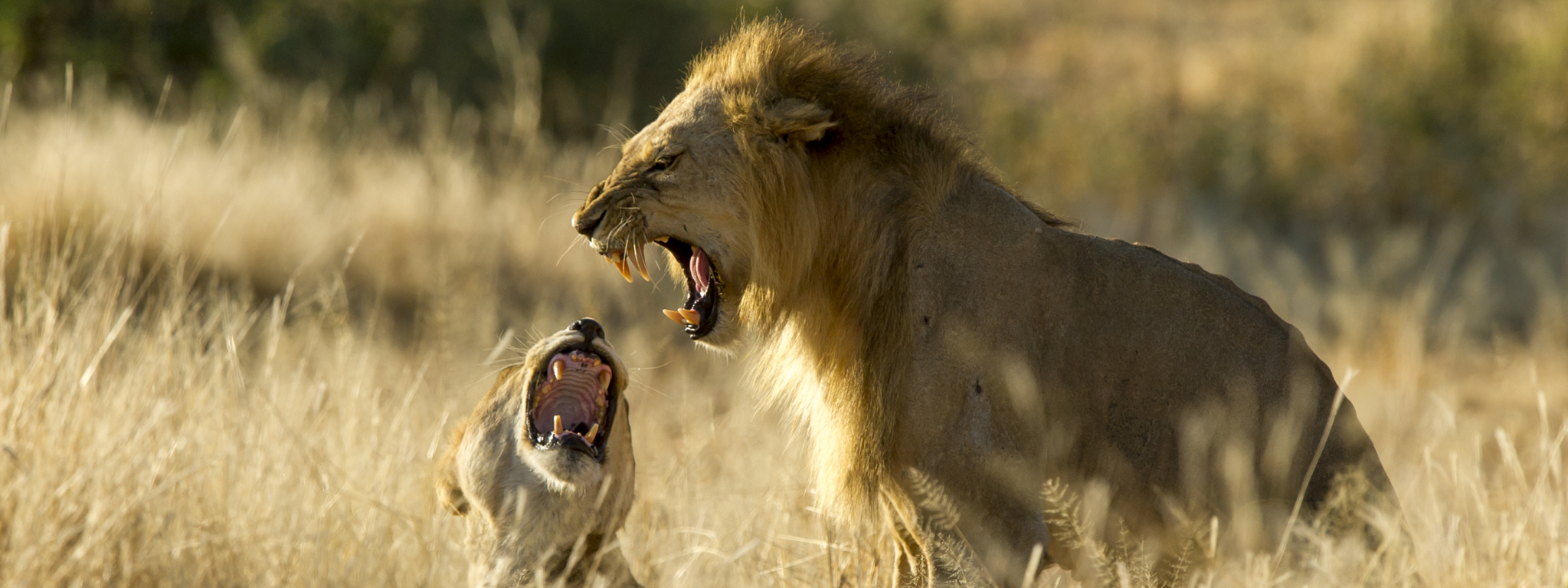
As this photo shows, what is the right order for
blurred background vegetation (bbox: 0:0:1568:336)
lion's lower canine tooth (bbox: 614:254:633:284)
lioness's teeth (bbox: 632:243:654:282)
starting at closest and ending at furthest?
1. lioness's teeth (bbox: 632:243:654:282)
2. lion's lower canine tooth (bbox: 614:254:633:284)
3. blurred background vegetation (bbox: 0:0:1568:336)

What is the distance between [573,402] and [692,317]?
0.39 m

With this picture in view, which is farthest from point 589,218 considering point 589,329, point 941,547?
point 941,547

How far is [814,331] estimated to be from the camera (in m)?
3.51

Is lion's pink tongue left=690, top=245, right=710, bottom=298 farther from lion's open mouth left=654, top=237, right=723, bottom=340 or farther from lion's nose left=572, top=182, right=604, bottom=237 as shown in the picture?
lion's nose left=572, top=182, right=604, bottom=237

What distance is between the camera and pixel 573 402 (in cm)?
358

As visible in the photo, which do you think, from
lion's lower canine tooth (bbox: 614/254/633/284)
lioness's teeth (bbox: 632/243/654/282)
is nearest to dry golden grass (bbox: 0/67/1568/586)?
lion's lower canine tooth (bbox: 614/254/633/284)

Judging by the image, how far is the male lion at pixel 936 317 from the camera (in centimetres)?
330

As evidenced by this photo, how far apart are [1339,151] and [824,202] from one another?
526 inches

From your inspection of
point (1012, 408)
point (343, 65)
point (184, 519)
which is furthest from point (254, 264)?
point (1012, 408)

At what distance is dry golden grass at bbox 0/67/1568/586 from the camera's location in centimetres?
357

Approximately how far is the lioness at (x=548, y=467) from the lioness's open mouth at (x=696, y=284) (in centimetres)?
19

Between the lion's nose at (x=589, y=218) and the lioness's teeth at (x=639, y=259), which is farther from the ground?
the lion's nose at (x=589, y=218)

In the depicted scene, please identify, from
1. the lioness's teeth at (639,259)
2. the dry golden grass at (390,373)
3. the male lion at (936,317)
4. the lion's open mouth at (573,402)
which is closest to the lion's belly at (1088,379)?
the male lion at (936,317)

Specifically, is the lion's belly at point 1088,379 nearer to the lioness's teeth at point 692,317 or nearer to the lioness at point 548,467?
the lioness's teeth at point 692,317
